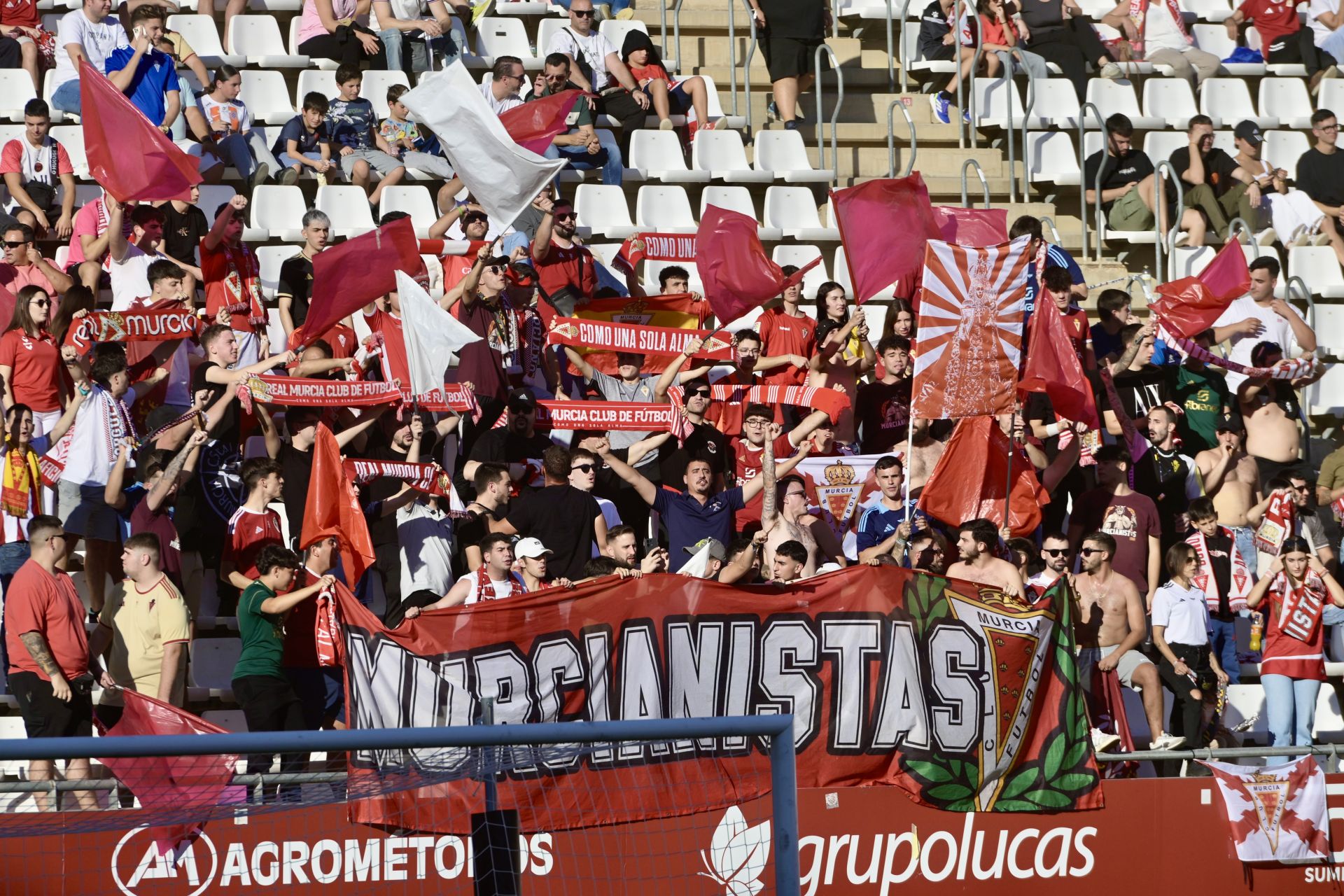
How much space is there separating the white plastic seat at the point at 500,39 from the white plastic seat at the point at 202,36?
1905mm

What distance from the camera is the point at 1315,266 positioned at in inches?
615

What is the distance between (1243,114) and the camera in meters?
17.1

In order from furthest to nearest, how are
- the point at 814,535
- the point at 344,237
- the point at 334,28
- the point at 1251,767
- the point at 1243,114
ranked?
the point at 1243,114 → the point at 334,28 → the point at 344,237 → the point at 814,535 → the point at 1251,767

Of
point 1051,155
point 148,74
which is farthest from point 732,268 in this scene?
point 1051,155

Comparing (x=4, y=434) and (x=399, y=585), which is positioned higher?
(x=4, y=434)

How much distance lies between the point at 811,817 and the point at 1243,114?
10.0 meters

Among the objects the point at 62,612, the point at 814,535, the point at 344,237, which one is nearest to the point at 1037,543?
the point at 814,535

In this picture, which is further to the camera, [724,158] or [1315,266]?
[1315,266]

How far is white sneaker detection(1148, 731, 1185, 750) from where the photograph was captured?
10781 mm

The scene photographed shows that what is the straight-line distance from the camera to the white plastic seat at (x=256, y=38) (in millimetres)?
15109

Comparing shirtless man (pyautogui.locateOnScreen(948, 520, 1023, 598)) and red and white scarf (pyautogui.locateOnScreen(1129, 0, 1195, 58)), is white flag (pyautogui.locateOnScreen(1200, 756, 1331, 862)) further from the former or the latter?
red and white scarf (pyautogui.locateOnScreen(1129, 0, 1195, 58))

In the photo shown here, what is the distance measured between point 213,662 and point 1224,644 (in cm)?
610

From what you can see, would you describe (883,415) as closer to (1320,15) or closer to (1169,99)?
(1169,99)

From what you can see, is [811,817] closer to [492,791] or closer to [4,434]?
[492,791]
